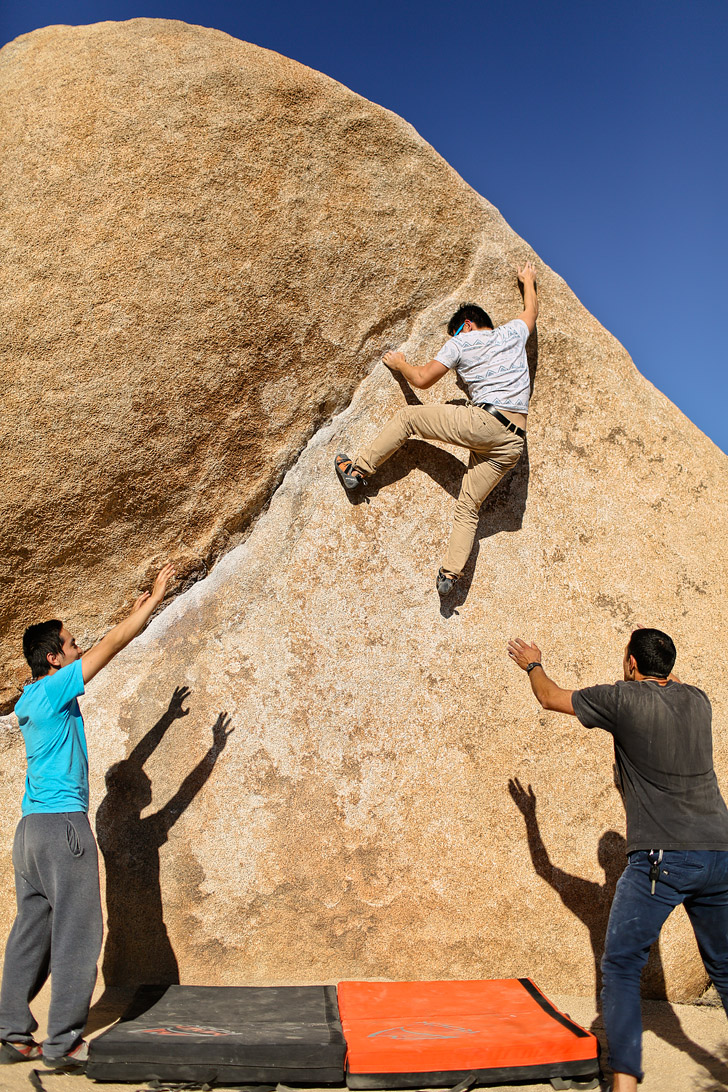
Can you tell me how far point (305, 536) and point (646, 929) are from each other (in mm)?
2336

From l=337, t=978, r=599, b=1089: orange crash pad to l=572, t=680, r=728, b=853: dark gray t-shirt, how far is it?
0.85 meters

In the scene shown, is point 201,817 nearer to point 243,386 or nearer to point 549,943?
point 549,943

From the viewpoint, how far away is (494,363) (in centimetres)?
375

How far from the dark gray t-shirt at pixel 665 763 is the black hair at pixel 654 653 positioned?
2.4 inches

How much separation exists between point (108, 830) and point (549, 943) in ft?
6.85

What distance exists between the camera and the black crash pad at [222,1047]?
2617 millimetres

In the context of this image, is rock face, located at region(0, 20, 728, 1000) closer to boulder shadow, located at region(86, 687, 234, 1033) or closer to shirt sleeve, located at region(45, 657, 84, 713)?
boulder shadow, located at region(86, 687, 234, 1033)

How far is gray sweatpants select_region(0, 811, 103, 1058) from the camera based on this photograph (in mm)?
2672

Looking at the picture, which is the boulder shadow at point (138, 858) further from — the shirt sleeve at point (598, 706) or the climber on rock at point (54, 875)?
the shirt sleeve at point (598, 706)

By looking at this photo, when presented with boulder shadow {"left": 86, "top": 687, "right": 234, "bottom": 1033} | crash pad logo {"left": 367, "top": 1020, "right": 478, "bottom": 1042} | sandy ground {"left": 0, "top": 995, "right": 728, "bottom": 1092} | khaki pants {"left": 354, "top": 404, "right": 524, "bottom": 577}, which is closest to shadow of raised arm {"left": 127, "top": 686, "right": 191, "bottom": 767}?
boulder shadow {"left": 86, "top": 687, "right": 234, "bottom": 1033}

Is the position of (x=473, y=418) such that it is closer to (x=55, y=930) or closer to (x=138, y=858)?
(x=138, y=858)

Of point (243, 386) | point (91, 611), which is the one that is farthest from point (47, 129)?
point (91, 611)

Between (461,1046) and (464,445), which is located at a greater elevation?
(464,445)

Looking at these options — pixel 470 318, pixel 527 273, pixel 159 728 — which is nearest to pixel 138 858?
pixel 159 728
